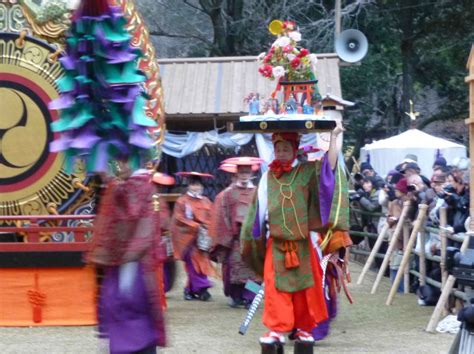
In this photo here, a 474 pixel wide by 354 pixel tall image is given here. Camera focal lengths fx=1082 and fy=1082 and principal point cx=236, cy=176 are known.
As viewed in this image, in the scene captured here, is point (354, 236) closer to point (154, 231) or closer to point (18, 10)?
point (18, 10)

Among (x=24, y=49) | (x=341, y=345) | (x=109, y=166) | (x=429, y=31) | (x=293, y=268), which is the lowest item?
(x=341, y=345)

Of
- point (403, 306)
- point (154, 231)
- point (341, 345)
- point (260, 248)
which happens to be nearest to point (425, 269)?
point (403, 306)

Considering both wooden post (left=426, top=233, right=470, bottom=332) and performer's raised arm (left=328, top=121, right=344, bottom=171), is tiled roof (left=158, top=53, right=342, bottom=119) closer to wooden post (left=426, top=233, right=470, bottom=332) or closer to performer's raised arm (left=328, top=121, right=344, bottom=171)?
wooden post (left=426, top=233, right=470, bottom=332)

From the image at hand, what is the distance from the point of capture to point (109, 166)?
645 centimetres

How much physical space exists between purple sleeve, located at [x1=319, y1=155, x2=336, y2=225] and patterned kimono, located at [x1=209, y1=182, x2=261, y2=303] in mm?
3896

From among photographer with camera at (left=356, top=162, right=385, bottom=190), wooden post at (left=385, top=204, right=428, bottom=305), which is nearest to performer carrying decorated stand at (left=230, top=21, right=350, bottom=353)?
wooden post at (left=385, top=204, right=428, bottom=305)

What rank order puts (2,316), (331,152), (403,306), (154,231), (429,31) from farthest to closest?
(429,31) → (403,306) → (2,316) → (331,152) → (154,231)

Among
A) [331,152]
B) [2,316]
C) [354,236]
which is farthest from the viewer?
[354,236]

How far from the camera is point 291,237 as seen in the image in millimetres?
7906

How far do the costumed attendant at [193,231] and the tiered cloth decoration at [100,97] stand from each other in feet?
18.6

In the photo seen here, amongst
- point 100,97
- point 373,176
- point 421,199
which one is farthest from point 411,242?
point 100,97

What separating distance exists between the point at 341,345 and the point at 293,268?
193 centimetres

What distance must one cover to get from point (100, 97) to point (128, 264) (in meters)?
1.12

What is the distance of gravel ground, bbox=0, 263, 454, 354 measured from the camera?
9.37 meters
